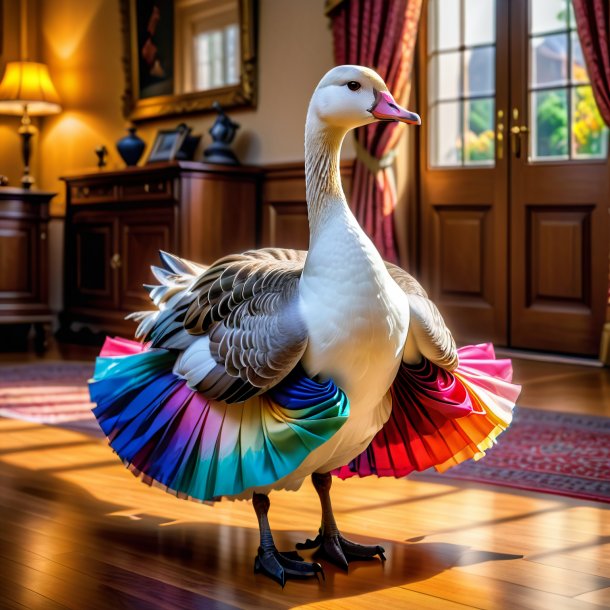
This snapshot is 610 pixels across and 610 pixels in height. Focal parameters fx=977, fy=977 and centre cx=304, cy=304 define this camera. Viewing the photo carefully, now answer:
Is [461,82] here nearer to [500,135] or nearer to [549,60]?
[500,135]

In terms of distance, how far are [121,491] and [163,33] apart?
13.7ft

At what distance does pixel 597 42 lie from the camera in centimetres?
410

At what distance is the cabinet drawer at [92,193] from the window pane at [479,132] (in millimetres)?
2000

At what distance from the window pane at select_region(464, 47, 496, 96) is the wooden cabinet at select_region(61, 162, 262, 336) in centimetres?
122

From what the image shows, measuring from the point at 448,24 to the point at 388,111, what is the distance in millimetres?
3514

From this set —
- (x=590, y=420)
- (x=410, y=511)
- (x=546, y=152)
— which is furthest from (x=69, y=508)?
(x=546, y=152)

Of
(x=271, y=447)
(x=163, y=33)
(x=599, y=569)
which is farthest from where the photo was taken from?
(x=163, y=33)

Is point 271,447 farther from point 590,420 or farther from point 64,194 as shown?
point 64,194

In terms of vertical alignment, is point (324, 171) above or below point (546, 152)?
below

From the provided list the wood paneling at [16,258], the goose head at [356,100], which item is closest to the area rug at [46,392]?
the wood paneling at [16,258]

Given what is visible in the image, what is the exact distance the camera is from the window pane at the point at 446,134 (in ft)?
15.9

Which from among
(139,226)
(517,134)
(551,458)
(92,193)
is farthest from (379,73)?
(551,458)

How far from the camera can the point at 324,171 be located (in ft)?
5.29

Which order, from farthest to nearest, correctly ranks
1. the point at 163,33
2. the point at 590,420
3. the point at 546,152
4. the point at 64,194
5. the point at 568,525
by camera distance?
the point at 64,194 → the point at 163,33 → the point at 546,152 → the point at 590,420 → the point at 568,525
